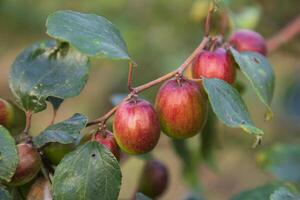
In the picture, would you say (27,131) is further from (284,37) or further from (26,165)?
(284,37)

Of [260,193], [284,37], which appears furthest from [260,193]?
[284,37]

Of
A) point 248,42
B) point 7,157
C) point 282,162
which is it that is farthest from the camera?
point 282,162

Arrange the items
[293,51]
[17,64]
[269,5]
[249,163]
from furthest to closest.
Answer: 1. [249,163]
2. [269,5]
3. [293,51]
4. [17,64]

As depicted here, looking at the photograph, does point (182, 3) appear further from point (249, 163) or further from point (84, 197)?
point (84, 197)

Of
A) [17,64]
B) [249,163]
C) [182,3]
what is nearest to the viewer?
[17,64]

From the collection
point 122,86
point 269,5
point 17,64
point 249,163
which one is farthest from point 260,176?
point 17,64

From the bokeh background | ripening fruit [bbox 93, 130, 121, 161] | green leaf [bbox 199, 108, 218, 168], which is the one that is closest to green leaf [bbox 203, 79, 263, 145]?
ripening fruit [bbox 93, 130, 121, 161]
